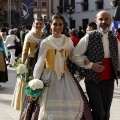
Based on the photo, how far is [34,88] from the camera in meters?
3.66

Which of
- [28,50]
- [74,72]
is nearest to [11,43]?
[28,50]

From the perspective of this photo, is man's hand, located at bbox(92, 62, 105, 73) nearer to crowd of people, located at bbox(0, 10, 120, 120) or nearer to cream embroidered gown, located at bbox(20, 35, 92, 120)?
crowd of people, located at bbox(0, 10, 120, 120)

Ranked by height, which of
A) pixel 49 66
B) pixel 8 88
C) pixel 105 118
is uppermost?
pixel 49 66

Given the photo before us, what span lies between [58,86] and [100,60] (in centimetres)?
51

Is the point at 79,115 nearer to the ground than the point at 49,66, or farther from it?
nearer to the ground

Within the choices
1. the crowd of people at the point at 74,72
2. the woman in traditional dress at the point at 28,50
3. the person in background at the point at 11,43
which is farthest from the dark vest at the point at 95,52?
the person in background at the point at 11,43

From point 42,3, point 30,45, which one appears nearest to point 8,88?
point 30,45

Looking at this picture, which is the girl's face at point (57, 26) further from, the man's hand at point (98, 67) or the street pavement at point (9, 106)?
the street pavement at point (9, 106)

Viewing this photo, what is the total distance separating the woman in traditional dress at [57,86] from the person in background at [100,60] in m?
0.13

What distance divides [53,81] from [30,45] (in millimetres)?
1585

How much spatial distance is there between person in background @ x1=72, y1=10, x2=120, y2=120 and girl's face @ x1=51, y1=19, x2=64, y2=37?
0.83 ft

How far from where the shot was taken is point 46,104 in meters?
3.72

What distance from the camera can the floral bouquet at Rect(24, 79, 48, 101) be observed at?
367 centimetres

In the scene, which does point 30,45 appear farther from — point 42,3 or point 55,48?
point 42,3
